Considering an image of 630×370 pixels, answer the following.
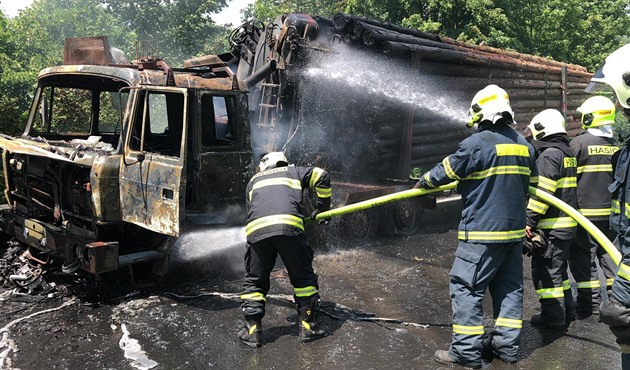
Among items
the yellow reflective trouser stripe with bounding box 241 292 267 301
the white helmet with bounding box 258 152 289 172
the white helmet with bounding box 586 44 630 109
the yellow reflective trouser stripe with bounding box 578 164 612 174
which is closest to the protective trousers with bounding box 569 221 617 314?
the yellow reflective trouser stripe with bounding box 578 164 612 174

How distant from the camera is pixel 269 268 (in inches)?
172

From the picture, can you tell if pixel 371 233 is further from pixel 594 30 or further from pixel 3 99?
pixel 594 30

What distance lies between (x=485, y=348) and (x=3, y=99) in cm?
909

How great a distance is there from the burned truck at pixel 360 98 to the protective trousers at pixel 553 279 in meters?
3.20

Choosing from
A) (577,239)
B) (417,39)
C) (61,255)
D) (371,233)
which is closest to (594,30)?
(417,39)

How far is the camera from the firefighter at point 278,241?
4.21 metres

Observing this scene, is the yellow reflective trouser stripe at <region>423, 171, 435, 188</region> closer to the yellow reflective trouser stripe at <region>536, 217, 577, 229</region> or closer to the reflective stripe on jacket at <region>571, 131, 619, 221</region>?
the yellow reflective trouser stripe at <region>536, 217, 577, 229</region>

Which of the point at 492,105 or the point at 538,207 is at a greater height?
the point at 492,105

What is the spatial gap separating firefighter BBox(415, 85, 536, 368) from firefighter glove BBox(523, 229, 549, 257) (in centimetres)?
70

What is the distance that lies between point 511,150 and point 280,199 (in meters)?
1.81

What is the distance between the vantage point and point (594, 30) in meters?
18.1

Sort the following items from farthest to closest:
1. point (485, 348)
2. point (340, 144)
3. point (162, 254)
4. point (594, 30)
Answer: point (594, 30) → point (340, 144) → point (162, 254) → point (485, 348)

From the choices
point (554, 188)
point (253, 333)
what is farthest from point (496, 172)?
point (253, 333)

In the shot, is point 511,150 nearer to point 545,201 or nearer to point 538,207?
point 545,201
